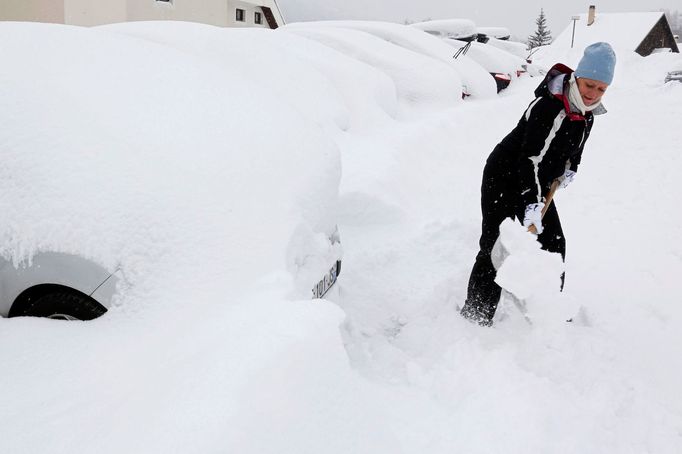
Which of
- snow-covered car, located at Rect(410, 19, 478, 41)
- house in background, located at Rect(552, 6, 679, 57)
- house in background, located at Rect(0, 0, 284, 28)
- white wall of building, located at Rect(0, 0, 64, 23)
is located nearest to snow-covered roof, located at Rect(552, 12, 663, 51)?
house in background, located at Rect(552, 6, 679, 57)

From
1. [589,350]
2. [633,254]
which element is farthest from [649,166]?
[589,350]

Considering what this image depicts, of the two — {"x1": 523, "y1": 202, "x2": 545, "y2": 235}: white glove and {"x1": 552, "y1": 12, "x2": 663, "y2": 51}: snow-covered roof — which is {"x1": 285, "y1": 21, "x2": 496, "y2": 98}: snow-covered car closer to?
{"x1": 523, "y1": 202, "x2": 545, "y2": 235}: white glove

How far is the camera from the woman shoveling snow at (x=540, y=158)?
2598 millimetres

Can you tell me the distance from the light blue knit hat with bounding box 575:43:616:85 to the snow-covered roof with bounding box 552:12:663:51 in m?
34.6

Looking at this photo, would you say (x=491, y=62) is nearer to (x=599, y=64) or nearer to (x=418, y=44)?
(x=418, y=44)

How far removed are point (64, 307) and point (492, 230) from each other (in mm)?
2140

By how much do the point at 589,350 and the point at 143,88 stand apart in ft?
8.85

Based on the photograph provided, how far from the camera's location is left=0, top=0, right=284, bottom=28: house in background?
42.3 ft

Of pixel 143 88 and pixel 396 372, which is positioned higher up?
pixel 143 88

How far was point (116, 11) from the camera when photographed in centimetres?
1407

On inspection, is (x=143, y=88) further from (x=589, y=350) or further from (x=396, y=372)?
(x=589, y=350)

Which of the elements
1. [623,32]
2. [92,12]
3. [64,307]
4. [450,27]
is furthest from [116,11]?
[623,32]

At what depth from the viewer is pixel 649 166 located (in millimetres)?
7012

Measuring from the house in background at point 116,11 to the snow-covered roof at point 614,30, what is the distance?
79.4ft
